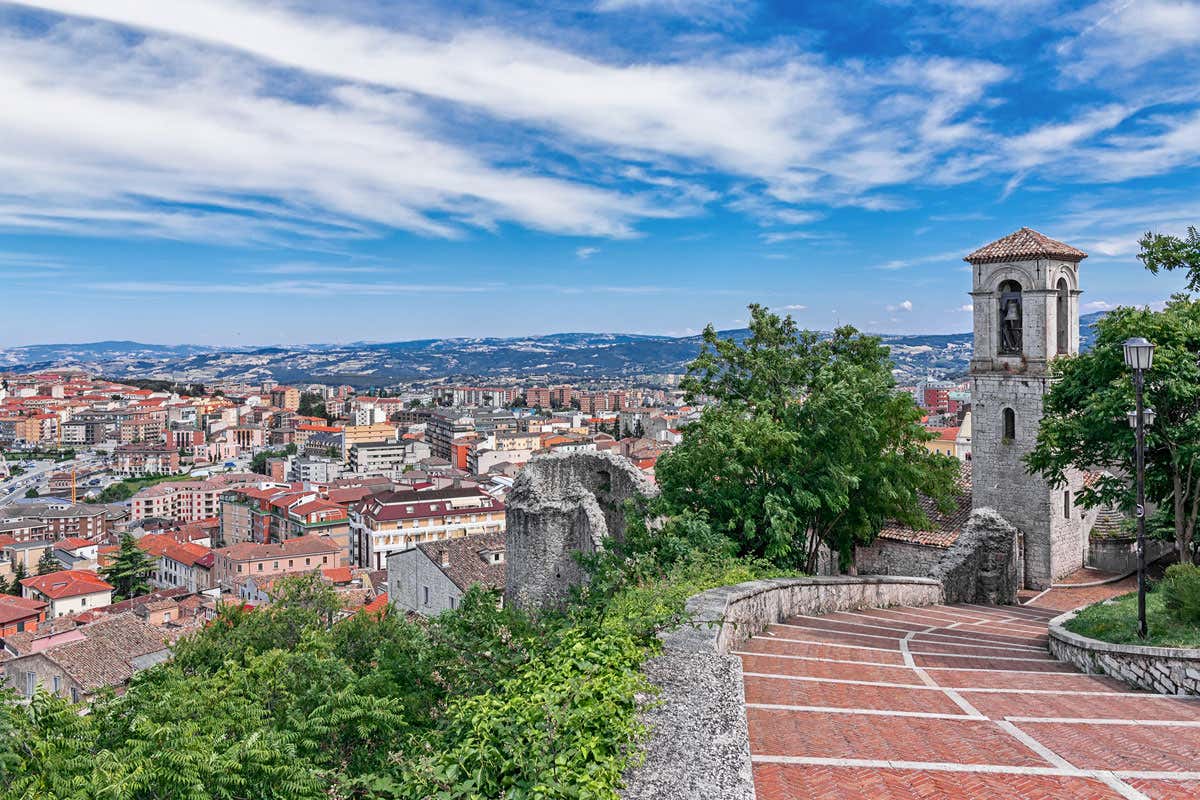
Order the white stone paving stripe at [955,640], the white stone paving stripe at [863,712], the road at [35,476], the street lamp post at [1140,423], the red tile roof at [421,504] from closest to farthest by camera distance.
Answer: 1. the white stone paving stripe at [863,712]
2. the street lamp post at [1140,423]
3. the white stone paving stripe at [955,640]
4. the red tile roof at [421,504]
5. the road at [35,476]

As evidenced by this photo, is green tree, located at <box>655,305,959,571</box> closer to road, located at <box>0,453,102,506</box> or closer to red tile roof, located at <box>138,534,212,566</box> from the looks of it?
red tile roof, located at <box>138,534,212,566</box>

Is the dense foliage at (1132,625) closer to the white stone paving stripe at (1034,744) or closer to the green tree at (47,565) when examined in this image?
the white stone paving stripe at (1034,744)

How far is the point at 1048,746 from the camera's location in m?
6.61

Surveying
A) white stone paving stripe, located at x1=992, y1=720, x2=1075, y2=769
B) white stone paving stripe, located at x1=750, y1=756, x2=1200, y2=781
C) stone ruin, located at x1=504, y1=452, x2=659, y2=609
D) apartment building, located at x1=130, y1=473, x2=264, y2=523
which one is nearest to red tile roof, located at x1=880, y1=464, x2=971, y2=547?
stone ruin, located at x1=504, y1=452, x2=659, y2=609

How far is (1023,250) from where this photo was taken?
23.9 m

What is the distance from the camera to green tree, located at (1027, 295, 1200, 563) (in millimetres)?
13562

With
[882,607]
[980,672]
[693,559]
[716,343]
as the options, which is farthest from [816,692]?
[716,343]

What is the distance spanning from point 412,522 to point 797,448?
223 ft

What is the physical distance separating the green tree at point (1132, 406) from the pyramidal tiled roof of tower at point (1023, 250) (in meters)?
7.90

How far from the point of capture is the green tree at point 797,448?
15.4 m

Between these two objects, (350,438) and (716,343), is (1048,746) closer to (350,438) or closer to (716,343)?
(716,343)

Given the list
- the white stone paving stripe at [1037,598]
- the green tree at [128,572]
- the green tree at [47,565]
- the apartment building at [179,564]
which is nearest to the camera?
the white stone paving stripe at [1037,598]

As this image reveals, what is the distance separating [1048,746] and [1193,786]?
1.00 metres

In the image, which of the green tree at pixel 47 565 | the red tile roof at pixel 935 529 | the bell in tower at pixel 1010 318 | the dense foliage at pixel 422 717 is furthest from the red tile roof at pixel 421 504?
the dense foliage at pixel 422 717
